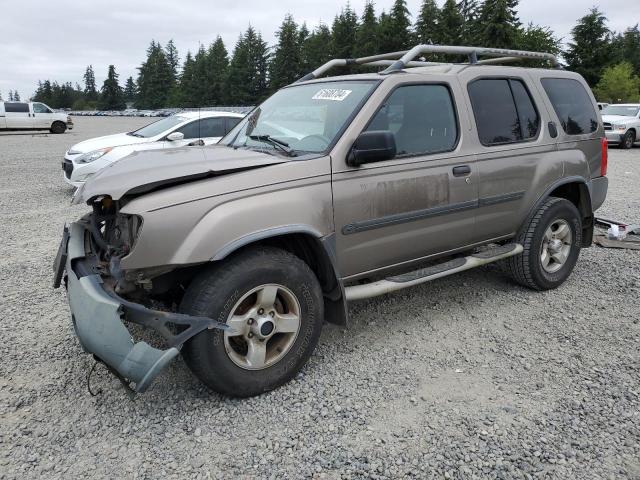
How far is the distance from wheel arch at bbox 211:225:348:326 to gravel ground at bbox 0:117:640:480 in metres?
0.41

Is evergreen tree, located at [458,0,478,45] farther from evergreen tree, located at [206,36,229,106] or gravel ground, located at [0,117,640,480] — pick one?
gravel ground, located at [0,117,640,480]

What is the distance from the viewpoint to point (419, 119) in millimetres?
3828

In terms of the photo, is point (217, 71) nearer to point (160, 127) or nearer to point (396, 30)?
point (396, 30)

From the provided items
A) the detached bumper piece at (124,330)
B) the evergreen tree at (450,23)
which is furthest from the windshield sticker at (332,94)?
the evergreen tree at (450,23)

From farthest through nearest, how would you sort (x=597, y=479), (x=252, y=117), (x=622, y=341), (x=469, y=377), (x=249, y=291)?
(x=252, y=117)
(x=622, y=341)
(x=469, y=377)
(x=249, y=291)
(x=597, y=479)

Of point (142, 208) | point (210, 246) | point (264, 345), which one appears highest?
point (142, 208)

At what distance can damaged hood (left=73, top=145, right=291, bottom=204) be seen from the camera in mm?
2891

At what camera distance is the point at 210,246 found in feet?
9.20

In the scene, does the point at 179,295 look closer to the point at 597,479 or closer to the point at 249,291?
the point at 249,291

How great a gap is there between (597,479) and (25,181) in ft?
39.3

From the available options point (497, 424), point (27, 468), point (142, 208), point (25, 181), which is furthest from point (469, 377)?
point (25, 181)

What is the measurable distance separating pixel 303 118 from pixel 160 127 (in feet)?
21.8

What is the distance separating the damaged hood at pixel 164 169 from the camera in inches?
114

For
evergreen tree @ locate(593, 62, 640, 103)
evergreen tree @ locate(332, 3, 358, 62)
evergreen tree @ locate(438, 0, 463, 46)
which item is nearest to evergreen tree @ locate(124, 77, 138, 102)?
evergreen tree @ locate(332, 3, 358, 62)
